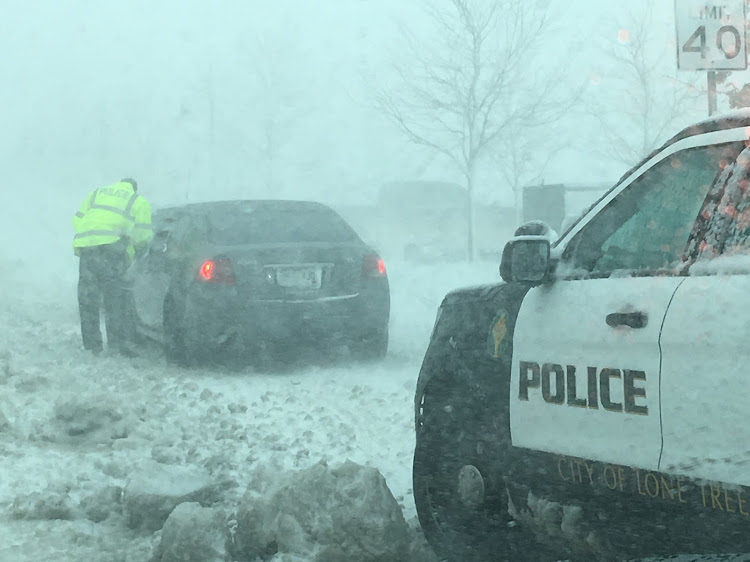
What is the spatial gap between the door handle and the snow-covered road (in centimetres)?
200

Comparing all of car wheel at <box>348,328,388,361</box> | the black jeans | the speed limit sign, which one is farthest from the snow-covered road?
the speed limit sign

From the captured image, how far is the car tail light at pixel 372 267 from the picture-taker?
8.79m

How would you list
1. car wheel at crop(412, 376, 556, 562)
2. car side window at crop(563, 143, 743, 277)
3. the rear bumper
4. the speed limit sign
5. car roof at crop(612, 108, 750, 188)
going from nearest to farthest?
car roof at crop(612, 108, 750, 188), car side window at crop(563, 143, 743, 277), car wheel at crop(412, 376, 556, 562), the speed limit sign, the rear bumper

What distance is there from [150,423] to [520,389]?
364 centimetres

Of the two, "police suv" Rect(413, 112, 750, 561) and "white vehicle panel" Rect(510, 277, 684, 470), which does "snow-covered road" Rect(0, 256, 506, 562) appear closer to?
"police suv" Rect(413, 112, 750, 561)

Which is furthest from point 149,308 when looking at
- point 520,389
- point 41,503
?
point 520,389

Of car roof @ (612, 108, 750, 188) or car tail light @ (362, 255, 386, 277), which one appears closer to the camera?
car roof @ (612, 108, 750, 188)

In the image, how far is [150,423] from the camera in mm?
6598

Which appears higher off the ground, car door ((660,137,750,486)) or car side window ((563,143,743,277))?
car side window ((563,143,743,277))

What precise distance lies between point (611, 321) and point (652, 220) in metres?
0.42

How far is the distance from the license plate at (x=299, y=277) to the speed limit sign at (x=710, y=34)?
10.7 ft

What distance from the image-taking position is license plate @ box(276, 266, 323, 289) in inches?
331

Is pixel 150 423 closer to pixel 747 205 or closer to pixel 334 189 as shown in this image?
pixel 747 205

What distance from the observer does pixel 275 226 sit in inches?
352
